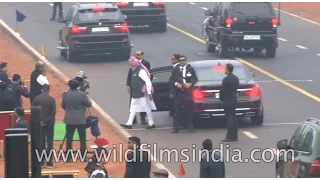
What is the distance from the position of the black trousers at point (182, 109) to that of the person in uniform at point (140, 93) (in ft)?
1.99

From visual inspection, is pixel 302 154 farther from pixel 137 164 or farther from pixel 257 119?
pixel 257 119

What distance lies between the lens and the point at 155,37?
129ft

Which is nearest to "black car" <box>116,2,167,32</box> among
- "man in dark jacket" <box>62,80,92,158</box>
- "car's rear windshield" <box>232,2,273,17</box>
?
"car's rear windshield" <box>232,2,273,17</box>

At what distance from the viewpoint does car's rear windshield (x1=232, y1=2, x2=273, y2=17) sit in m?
33.3

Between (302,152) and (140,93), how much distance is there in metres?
8.03

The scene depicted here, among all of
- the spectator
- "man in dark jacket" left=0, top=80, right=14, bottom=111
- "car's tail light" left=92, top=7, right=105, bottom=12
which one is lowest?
"car's tail light" left=92, top=7, right=105, bottom=12

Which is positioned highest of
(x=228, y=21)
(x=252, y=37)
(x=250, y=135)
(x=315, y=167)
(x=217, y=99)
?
(x=315, y=167)

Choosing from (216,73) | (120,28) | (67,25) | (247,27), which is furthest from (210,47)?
(216,73)

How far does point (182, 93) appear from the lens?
22.0m

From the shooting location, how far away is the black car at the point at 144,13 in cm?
3981

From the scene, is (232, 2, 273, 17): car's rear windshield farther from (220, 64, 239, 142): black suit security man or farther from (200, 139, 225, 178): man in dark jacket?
(200, 139, 225, 178): man in dark jacket

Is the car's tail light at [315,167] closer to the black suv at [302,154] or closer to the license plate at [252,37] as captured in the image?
the black suv at [302,154]

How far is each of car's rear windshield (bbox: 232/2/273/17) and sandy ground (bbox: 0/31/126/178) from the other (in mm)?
6313

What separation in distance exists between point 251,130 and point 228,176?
15.4ft
